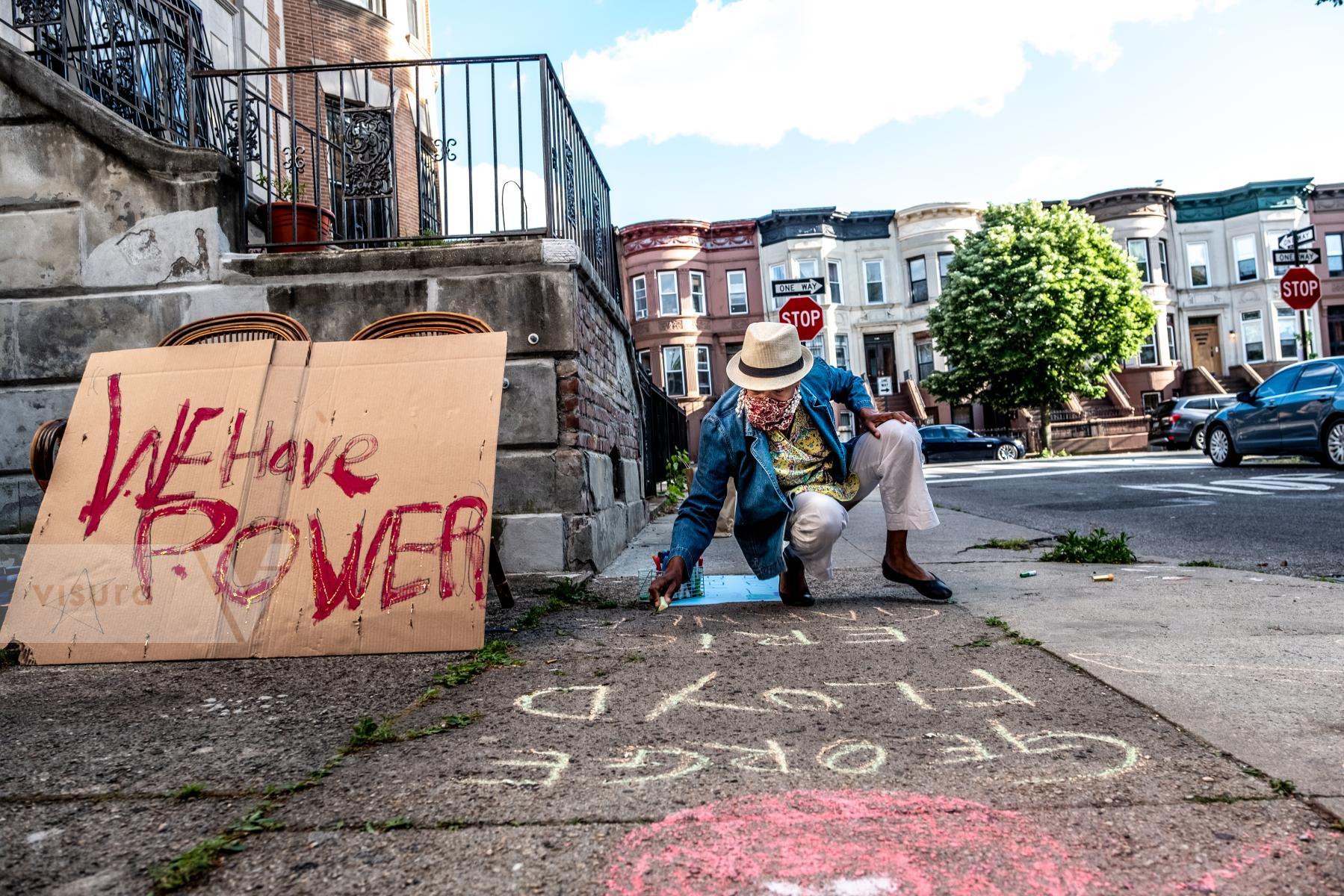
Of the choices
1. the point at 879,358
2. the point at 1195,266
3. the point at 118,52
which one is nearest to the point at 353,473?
the point at 118,52

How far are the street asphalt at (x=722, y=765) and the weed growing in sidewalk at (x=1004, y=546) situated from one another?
2.75 meters

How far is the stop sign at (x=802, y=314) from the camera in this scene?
32.7 ft

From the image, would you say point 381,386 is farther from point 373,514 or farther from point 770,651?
point 770,651

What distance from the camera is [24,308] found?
513 centimetres

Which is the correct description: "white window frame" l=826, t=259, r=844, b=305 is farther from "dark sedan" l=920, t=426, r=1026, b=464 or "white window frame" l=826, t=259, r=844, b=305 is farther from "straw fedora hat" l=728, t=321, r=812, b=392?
"straw fedora hat" l=728, t=321, r=812, b=392

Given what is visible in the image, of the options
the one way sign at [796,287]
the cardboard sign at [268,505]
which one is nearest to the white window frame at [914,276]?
the one way sign at [796,287]

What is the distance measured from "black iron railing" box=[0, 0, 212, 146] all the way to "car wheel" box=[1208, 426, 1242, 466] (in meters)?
14.0

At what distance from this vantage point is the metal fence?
380 inches

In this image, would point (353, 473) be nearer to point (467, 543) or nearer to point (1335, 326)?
point (467, 543)

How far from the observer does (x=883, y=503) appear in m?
4.20

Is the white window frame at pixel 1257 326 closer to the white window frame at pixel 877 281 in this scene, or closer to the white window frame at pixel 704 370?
the white window frame at pixel 877 281

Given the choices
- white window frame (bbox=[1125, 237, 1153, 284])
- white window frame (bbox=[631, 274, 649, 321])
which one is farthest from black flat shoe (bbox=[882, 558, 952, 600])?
→ white window frame (bbox=[1125, 237, 1153, 284])

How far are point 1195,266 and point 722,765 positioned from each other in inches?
1761

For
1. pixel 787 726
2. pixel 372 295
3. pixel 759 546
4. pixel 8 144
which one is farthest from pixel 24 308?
pixel 787 726
